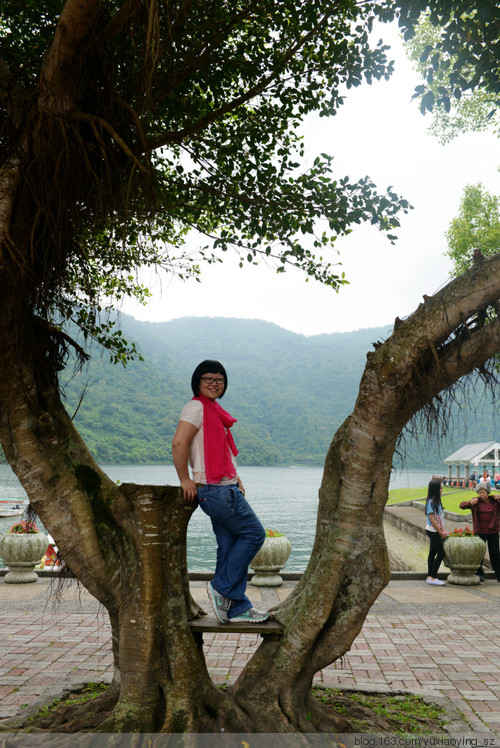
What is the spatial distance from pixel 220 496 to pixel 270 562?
706cm

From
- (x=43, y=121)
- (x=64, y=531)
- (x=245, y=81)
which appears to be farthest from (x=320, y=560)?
(x=245, y=81)

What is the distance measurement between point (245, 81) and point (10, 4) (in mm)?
2391

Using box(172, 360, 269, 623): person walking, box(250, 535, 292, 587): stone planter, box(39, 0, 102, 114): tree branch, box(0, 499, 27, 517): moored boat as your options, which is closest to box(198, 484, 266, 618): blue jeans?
box(172, 360, 269, 623): person walking

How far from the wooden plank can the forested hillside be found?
46.7m

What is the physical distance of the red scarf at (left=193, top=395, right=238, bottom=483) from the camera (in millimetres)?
4066

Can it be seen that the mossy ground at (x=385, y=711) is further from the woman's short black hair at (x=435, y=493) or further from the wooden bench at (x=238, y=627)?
the woman's short black hair at (x=435, y=493)

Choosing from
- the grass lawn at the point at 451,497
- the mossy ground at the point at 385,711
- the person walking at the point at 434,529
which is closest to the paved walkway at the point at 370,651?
the mossy ground at the point at 385,711

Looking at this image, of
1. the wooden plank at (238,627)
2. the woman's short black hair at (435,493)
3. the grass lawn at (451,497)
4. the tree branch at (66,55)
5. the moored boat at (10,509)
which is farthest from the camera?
the moored boat at (10,509)

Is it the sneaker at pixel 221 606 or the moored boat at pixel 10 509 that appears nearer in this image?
the sneaker at pixel 221 606

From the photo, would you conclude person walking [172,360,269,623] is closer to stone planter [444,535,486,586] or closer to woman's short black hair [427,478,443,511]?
woman's short black hair [427,478,443,511]

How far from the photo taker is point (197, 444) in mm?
4129

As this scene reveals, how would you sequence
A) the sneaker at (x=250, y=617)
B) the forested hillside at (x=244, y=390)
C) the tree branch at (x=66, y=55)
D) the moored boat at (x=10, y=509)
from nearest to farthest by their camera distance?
the tree branch at (x=66, y=55)
the sneaker at (x=250, y=617)
the moored boat at (x=10, y=509)
the forested hillside at (x=244, y=390)

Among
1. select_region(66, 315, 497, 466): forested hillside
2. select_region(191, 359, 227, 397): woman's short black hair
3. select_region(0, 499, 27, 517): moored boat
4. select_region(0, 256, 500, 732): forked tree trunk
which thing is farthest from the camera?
select_region(66, 315, 497, 466): forested hillside

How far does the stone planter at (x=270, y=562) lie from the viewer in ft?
34.8
